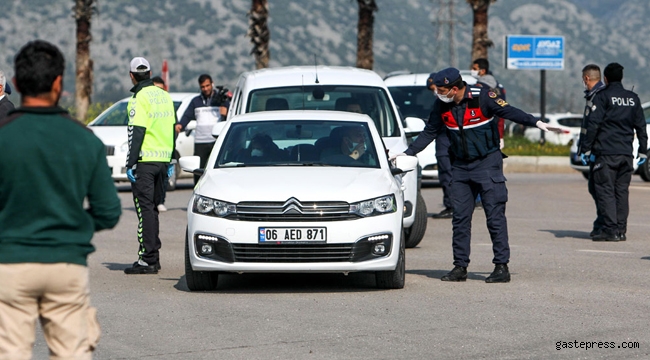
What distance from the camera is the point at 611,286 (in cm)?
999

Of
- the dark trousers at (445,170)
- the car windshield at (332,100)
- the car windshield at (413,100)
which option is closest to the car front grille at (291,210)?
the car windshield at (332,100)

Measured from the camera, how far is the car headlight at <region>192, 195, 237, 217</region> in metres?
9.37

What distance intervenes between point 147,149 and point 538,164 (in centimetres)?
1887

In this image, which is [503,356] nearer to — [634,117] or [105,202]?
[105,202]

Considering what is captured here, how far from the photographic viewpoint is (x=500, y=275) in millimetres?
10227

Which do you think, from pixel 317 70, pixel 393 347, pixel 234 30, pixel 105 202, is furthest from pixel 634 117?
pixel 234 30

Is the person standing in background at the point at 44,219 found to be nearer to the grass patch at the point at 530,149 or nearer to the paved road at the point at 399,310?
the paved road at the point at 399,310

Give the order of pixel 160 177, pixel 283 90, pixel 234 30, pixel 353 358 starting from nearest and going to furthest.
A: pixel 353 358 → pixel 160 177 → pixel 283 90 → pixel 234 30

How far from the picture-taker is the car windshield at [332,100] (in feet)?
43.1

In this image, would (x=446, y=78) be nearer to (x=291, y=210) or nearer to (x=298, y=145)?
(x=298, y=145)

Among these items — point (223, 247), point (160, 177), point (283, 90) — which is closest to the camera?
point (223, 247)

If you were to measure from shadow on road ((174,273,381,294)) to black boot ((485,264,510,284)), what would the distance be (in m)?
0.97

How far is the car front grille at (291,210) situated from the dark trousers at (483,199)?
1.42m

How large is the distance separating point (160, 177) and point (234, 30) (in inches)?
6745
